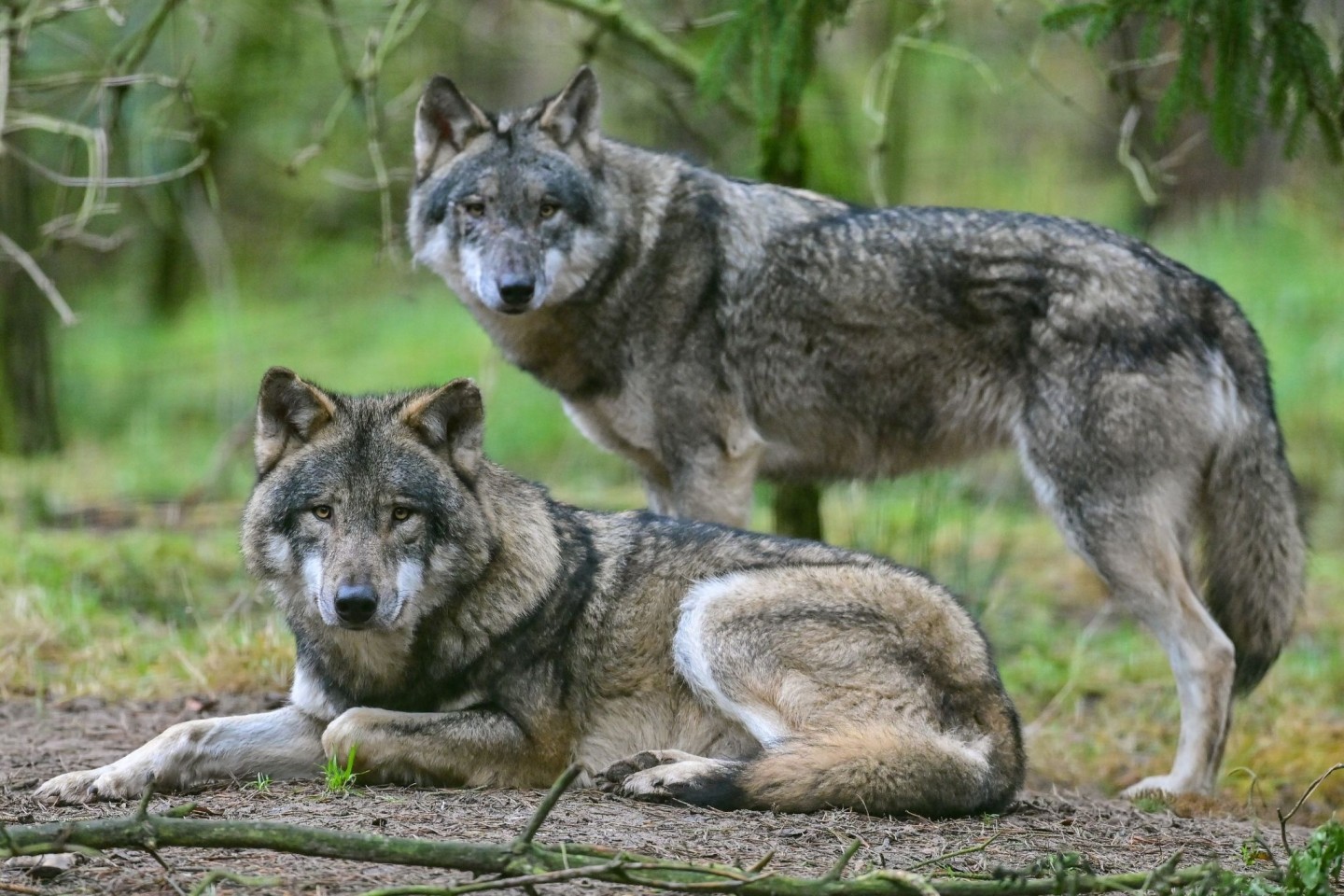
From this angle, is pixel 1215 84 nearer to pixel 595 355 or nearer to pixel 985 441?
pixel 985 441

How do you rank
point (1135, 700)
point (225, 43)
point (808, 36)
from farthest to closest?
point (225, 43)
point (1135, 700)
point (808, 36)

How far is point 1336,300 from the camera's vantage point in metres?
13.4

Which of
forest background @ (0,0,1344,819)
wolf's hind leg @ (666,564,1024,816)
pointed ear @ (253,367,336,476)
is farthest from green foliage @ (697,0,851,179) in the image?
pointed ear @ (253,367,336,476)

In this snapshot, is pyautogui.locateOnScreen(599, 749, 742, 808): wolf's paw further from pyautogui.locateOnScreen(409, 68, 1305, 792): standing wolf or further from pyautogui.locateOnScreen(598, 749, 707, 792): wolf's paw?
pyautogui.locateOnScreen(409, 68, 1305, 792): standing wolf

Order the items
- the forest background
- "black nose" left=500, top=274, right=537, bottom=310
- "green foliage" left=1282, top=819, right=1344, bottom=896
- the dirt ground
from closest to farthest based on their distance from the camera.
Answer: "green foliage" left=1282, top=819, right=1344, bottom=896, the dirt ground, "black nose" left=500, top=274, right=537, bottom=310, the forest background

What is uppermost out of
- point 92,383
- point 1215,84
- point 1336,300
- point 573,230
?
point 1215,84

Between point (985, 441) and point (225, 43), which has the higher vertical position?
point (225, 43)

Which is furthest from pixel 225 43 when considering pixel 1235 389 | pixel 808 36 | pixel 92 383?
pixel 1235 389

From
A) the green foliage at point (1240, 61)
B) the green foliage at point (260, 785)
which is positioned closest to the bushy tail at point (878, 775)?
the green foliage at point (260, 785)

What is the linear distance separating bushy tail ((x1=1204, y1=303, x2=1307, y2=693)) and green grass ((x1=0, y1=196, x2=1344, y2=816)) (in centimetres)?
76

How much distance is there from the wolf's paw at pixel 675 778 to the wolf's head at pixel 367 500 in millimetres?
846

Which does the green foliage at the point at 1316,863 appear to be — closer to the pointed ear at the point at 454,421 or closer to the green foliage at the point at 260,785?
the pointed ear at the point at 454,421

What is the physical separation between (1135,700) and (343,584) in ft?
16.9

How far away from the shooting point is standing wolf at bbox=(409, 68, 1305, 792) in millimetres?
6289
